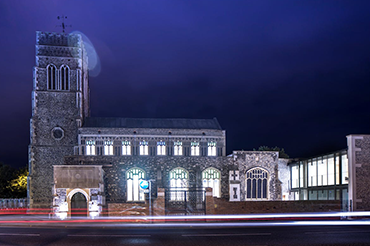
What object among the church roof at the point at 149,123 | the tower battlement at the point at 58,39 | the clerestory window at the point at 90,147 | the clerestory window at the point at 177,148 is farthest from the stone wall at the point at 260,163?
the tower battlement at the point at 58,39

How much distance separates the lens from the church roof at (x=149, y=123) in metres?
44.0

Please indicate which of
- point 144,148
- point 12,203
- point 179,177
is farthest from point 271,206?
point 12,203

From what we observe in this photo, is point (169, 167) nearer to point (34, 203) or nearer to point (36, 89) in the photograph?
point (34, 203)

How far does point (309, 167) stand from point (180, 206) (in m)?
13.8

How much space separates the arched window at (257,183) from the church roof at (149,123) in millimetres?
8140

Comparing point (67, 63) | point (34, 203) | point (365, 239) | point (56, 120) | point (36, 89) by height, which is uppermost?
point (67, 63)

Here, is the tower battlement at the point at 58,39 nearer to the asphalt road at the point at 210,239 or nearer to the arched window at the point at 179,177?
the arched window at the point at 179,177

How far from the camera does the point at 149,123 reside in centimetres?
4466

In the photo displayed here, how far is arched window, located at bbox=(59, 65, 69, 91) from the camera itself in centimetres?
4409

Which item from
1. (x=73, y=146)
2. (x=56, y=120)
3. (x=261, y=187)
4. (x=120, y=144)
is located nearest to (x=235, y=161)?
(x=261, y=187)

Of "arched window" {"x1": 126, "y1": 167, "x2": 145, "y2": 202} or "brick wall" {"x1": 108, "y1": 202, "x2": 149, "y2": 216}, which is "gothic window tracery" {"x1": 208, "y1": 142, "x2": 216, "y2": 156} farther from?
"brick wall" {"x1": 108, "y1": 202, "x2": 149, "y2": 216}

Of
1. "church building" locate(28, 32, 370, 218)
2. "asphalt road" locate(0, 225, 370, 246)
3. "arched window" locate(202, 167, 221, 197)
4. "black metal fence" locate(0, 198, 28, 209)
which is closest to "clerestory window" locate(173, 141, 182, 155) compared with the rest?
"church building" locate(28, 32, 370, 218)

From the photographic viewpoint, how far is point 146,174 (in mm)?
37812

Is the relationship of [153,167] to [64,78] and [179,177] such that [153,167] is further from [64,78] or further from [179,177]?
[64,78]
